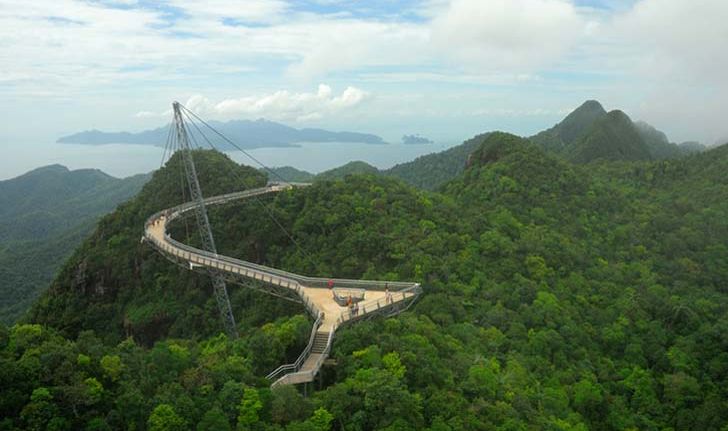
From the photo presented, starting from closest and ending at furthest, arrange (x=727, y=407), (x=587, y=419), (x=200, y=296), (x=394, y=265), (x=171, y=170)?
(x=587, y=419) → (x=727, y=407) → (x=394, y=265) → (x=200, y=296) → (x=171, y=170)

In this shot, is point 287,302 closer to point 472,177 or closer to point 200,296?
point 200,296

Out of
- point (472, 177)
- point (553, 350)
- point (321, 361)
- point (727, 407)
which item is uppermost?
point (472, 177)

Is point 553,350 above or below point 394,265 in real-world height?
below

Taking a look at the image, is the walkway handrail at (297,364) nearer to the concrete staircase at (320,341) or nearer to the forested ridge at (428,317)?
the concrete staircase at (320,341)

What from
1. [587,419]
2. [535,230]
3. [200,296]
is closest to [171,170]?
[200,296]

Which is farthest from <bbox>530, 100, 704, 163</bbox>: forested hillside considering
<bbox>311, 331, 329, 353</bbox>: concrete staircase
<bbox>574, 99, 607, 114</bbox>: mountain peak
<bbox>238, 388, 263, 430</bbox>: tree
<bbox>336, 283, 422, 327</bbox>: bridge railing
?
<bbox>238, 388, 263, 430</bbox>: tree

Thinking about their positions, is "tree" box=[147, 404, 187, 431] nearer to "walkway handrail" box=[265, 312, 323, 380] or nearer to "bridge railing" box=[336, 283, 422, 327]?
"walkway handrail" box=[265, 312, 323, 380]
